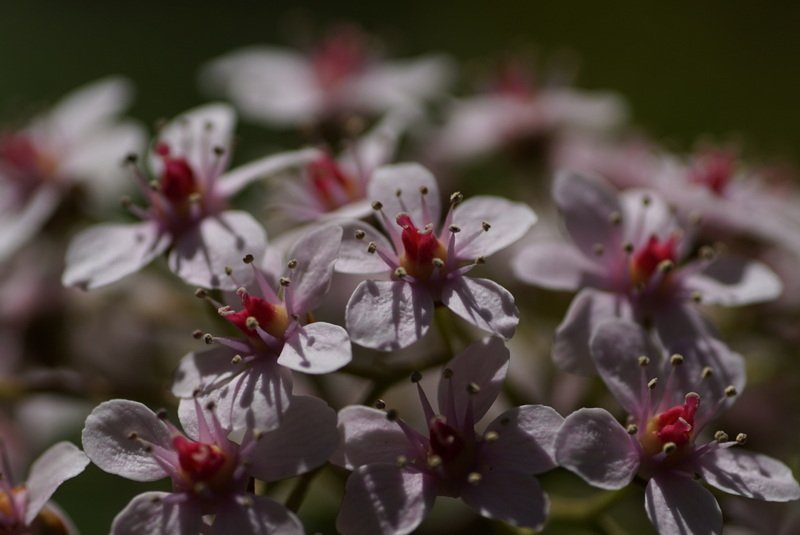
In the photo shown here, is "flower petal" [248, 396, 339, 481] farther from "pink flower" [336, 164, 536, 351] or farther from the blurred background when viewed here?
the blurred background

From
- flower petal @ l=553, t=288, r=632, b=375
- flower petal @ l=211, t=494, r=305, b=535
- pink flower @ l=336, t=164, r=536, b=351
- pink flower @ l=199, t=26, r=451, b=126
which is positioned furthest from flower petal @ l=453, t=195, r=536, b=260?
pink flower @ l=199, t=26, r=451, b=126

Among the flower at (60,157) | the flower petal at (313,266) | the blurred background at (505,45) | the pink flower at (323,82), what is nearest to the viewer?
the flower petal at (313,266)

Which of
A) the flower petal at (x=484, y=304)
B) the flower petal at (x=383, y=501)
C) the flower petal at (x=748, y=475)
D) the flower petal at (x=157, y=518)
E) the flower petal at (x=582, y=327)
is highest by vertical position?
the flower petal at (x=484, y=304)

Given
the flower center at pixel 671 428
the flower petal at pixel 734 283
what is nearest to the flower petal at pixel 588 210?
the flower petal at pixel 734 283

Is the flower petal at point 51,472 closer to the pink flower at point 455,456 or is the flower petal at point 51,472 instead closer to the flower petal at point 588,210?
the pink flower at point 455,456

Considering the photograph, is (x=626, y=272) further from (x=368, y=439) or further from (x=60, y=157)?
(x=60, y=157)

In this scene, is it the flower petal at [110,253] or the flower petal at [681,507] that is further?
the flower petal at [110,253]
